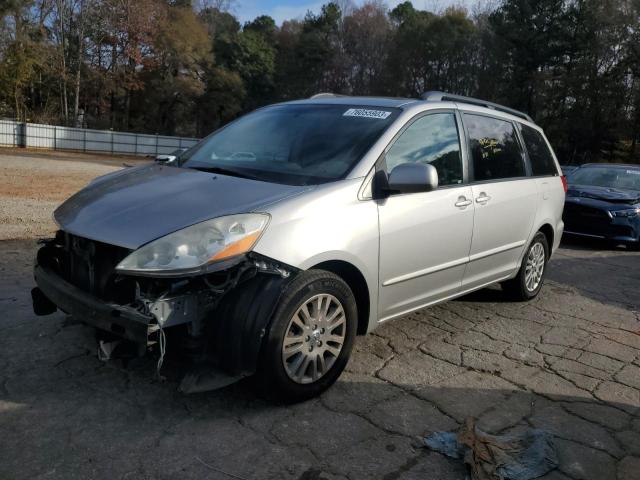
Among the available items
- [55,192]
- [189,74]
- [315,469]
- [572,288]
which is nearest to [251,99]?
[189,74]

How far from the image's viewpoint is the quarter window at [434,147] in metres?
3.86

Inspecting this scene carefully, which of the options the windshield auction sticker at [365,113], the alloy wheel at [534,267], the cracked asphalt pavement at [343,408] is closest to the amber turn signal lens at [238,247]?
the cracked asphalt pavement at [343,408]

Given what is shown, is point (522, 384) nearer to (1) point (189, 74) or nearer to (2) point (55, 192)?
(2) point (55, 192)

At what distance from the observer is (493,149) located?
485 centimetres

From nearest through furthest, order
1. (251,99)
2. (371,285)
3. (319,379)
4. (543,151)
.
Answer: (319,379)
(371,285)
(543,151)
(251,99)

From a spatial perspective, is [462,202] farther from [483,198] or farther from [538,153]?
[538,153]

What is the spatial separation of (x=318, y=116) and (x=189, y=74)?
141 ft

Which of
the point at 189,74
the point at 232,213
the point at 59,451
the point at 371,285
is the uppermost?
the point at 189,74

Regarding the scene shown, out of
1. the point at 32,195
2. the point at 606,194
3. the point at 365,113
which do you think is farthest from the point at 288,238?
the point at 32,195

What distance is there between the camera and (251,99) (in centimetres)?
5312

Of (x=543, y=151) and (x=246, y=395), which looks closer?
(x=246, y=395)

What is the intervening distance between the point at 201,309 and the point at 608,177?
955 centimetres

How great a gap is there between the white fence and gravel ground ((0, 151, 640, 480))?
29.0m

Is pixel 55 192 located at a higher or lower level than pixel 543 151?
lower
